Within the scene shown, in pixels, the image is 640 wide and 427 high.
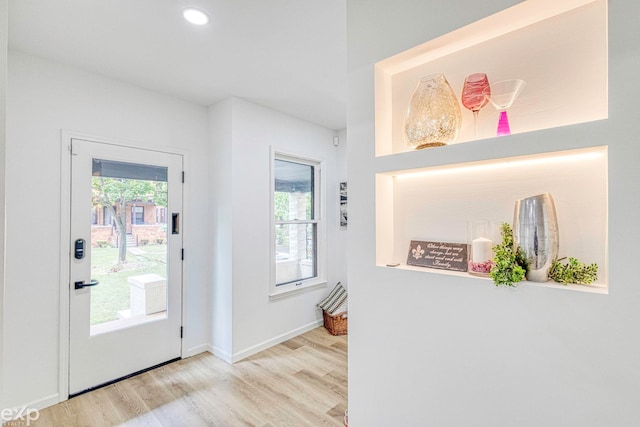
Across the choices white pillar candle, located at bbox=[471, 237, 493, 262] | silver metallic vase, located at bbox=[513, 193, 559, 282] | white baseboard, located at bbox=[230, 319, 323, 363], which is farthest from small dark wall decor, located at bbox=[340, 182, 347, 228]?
silver metallic vase, located at bbox=[513, 193, 559, 282]

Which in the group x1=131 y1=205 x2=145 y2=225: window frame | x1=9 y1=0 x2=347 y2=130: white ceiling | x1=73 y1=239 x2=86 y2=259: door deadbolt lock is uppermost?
x1=9 y1=0 x2=347 y2=130: white ceiling

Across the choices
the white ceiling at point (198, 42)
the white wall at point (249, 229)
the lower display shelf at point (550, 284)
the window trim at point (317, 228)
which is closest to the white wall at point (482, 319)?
the lower display shelf at point (550, 284)

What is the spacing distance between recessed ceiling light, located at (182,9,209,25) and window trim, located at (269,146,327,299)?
61.4 inches

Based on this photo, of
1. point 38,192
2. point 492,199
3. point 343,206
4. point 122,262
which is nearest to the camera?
point 492,199

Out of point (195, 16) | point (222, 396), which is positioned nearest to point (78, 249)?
point (222, 396)

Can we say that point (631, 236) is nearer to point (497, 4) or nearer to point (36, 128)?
point (497, 4)

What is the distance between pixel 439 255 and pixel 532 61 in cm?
80

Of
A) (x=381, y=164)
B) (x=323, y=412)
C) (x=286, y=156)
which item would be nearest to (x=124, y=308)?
(x=323, y=412)

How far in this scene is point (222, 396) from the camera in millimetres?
2361

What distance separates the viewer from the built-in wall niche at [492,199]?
0.96m

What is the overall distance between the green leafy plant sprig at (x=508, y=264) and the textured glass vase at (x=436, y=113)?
44cm

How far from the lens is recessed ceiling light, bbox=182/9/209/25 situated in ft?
5.70

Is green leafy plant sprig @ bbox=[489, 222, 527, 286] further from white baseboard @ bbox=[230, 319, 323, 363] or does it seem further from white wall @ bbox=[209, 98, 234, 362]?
white baseboard @ bbox=[230, 319, 323, 363]

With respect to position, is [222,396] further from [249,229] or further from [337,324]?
[337,324]
